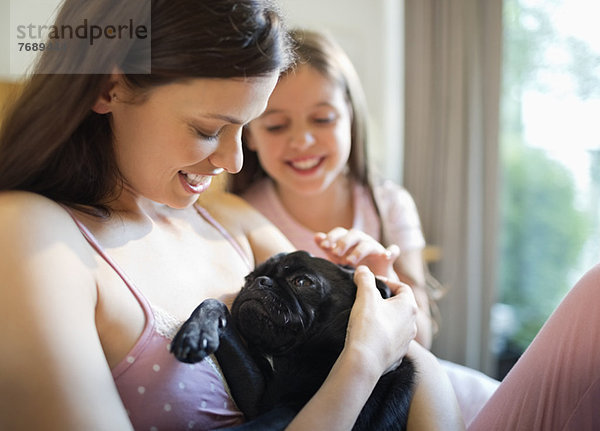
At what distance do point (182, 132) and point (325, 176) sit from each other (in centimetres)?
51

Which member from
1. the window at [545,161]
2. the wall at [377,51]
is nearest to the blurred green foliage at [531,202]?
the window at [545,161]

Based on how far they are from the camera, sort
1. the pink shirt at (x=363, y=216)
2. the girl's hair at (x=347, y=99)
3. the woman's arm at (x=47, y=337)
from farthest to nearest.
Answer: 1. the pink shirt at (x=363, y=216)
2. the girl's hair at (x=347, y=99)
3. the woman's arm at (x=47, y=337)

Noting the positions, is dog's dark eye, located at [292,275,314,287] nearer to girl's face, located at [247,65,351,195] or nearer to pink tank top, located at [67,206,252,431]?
pink tank top, located at [67,206,252,431]

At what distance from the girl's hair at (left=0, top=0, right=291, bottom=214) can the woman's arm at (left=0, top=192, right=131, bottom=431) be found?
3.0 inches

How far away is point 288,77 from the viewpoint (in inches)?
41.3

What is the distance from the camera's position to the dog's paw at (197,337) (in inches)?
26.7

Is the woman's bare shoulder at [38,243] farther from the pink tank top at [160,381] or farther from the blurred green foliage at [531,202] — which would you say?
the blurred green foliage at [531,202]

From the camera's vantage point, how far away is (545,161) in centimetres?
248

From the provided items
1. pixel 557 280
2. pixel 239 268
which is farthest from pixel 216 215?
pixel 557 280

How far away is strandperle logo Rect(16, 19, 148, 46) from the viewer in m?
0.68

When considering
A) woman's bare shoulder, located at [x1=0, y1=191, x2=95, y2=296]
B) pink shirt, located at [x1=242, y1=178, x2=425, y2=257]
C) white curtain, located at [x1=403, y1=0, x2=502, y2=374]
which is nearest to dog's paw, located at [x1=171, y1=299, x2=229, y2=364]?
woman's bare shoulder, located at [x1=0, y1=191, x2=95, y2=296]

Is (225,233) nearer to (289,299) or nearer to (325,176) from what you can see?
(289,299)

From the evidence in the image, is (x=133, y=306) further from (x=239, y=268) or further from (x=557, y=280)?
(x=557, y=280)

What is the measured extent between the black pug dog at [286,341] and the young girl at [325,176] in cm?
11
